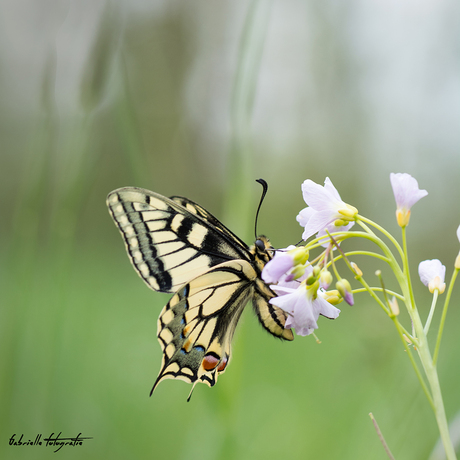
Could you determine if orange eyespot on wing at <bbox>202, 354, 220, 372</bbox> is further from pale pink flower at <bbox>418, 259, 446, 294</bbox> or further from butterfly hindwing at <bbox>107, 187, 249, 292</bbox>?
pale pink flower at <bbox>418, 259, 446, 294</bbox>

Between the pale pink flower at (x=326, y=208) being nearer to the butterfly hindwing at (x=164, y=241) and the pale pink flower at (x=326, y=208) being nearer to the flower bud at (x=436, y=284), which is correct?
the flower bud at (x=436, y=284)

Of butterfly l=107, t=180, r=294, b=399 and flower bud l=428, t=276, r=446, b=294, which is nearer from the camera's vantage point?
flower bud l=428, t=276, r=446, b=294

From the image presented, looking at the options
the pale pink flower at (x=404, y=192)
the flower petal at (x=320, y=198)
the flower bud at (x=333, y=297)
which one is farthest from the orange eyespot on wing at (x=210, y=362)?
the pale pink flower at (x=404, y=192)

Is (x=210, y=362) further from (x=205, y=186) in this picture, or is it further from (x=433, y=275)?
(x=205, y=186)

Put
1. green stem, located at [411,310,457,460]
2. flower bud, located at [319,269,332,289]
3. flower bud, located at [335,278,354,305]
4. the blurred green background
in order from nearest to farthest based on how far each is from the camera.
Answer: green stem, located at [411,310,457,460]
flower bud, located at [335,278,354,305]
flower bud, located at [319,269,332,289]
the blurred green background

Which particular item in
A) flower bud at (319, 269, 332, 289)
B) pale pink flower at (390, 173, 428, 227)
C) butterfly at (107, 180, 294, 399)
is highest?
pale pink flower at (390, 173, 428, 227)

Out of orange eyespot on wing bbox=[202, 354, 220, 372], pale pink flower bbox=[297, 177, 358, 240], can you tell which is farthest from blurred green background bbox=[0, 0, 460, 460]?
pale pink flower bbox=[297, 177, 358, 240]

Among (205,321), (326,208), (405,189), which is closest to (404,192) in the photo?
(405,189)

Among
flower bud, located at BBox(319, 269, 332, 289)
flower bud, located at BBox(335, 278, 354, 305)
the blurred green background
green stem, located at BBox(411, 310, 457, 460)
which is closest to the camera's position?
green stem, located at BBox(411, 310, 457, 460)
